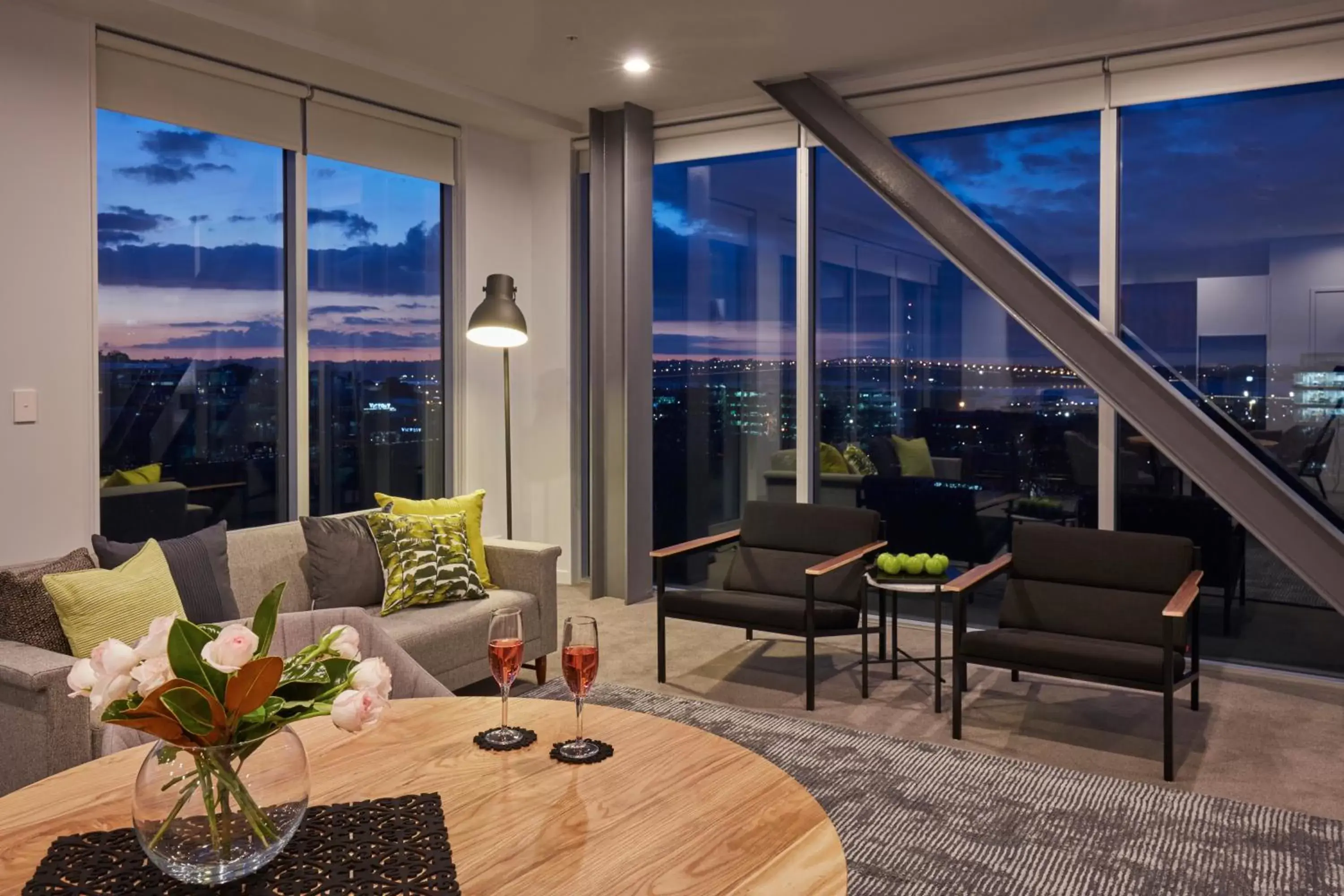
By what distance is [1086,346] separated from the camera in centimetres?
485

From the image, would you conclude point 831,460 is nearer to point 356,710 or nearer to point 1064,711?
point 1064,711

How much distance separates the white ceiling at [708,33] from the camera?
172 inches

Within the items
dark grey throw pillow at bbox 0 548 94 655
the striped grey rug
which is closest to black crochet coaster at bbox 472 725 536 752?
the striped grey rug

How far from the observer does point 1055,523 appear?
541cm

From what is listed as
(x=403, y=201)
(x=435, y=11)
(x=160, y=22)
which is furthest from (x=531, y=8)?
(x=403, y=201)

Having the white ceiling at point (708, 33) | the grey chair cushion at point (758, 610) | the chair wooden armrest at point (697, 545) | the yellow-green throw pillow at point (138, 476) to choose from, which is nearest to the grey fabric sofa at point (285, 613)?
the chair wooden armrest at point (697, 545)

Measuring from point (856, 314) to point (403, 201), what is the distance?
2.69 m

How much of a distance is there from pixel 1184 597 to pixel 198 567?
3402 mm

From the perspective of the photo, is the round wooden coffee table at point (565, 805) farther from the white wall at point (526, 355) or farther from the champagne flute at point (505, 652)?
the white wall at point (526, 355)

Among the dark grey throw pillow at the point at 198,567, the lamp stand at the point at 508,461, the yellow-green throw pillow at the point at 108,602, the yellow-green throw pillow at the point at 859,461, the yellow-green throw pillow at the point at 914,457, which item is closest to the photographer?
the yellow-green throw pillow at the point at 108,602

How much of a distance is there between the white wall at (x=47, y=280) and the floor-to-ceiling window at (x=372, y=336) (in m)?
1.31

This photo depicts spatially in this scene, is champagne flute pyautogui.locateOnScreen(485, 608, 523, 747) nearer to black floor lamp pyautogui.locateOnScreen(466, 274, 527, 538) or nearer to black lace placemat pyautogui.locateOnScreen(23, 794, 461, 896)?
black lace placemat pyautogui.locateOnScreen(23, 794, 461, 896)

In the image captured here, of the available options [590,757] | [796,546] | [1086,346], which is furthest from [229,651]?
[1086,346]

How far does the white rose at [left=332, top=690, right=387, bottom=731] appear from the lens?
1352 millimetres
